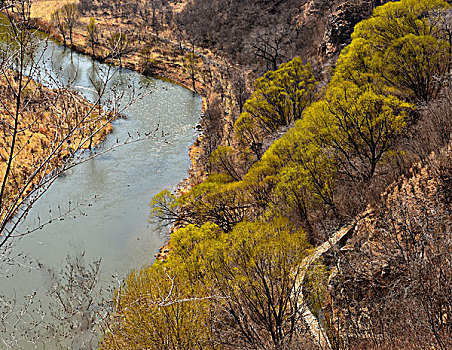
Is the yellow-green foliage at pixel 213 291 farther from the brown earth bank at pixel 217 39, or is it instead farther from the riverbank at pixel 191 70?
the brown earth bank at pixel 217 39

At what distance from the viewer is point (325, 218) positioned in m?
16.9

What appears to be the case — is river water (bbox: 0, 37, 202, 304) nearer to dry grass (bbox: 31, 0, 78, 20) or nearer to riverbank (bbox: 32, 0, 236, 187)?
riverbank (bbox: 32, 0, 236, 187)

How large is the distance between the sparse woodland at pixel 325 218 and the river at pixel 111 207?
1562 mm

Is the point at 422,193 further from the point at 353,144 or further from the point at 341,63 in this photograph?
the point at 341,63

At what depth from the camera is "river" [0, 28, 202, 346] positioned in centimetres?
1814

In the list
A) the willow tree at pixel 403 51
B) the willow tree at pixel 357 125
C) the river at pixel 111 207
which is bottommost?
the river at pixel 111 207

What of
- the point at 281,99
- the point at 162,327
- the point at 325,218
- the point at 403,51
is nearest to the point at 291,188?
the point at 325,218

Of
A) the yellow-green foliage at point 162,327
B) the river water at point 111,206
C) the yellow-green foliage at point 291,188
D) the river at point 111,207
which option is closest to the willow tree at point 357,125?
the yellow-green foliage at point 291,188

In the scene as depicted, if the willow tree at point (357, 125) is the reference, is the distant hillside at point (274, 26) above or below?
above

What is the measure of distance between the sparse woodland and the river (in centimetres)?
156

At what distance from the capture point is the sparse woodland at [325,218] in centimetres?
Answer: 984

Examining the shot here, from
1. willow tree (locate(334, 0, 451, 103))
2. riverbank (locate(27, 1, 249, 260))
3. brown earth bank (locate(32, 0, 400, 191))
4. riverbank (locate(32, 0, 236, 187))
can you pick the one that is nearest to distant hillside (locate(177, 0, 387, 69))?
brown earth bank (locate(32, 0, 400, 191))

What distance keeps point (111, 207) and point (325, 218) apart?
Result: 13.6m

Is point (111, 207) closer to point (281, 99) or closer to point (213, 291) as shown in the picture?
point (213, 291)
